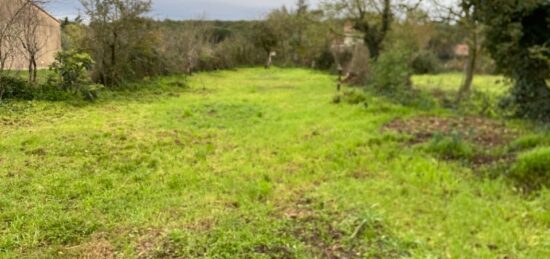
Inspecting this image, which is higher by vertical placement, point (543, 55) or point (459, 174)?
point (543, 55)

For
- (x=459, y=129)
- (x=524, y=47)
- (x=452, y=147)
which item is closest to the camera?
(x=452, y=147)

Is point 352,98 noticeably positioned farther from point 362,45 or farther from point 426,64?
point 426,64

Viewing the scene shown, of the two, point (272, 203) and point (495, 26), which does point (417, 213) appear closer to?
point (272, 203)

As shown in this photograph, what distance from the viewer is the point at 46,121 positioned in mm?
8461

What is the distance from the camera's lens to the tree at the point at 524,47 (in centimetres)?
784

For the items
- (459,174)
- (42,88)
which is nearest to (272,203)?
(459,174)

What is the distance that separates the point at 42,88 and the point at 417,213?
9649 millimetres

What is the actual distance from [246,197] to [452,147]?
3.03 meters

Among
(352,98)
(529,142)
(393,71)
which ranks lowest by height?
(529,142)

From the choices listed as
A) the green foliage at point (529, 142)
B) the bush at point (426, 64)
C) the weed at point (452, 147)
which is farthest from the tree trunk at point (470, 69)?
the bush at point (426, 64)

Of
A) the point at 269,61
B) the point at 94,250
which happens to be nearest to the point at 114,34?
the point at 94,250

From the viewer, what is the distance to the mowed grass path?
3627 mm

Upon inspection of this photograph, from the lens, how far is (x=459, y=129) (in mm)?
7289

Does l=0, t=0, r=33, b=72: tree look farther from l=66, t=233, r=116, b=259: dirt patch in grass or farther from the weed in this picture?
the weed
